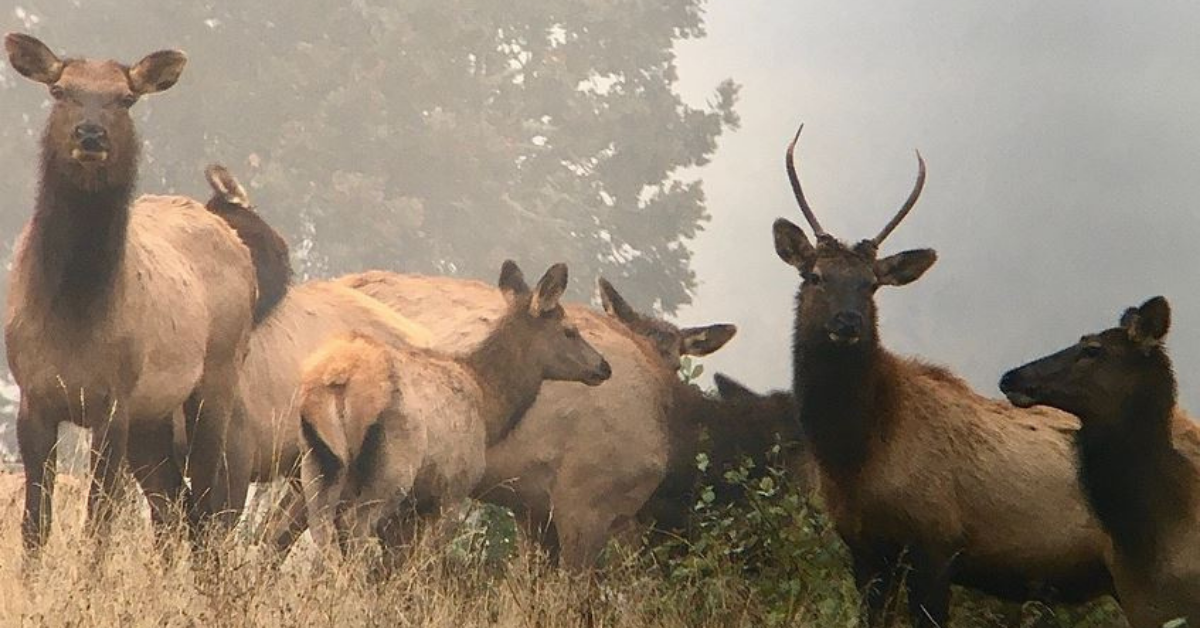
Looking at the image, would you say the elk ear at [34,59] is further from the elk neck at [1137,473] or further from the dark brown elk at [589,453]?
the elk neck at [1137,473]

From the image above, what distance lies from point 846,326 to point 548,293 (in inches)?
115

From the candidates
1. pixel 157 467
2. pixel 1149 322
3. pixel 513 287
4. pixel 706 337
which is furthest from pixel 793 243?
pixel 706 337

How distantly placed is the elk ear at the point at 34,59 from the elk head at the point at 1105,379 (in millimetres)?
4153

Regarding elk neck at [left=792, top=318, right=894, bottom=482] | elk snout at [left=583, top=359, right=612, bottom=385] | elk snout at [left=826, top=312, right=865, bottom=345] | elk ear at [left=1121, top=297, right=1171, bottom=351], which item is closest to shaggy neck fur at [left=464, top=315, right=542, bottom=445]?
elk snout at [left=583, top=359, right=612, bottom=385]

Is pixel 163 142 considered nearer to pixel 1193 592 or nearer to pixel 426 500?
pixel 426 500

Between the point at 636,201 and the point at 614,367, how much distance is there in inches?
540

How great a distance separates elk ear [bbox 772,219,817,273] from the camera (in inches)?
327

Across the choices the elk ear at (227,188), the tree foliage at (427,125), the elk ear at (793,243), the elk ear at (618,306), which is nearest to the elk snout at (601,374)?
the elk ear at (793,243)

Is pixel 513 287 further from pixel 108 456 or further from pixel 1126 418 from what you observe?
pixel 1126 418

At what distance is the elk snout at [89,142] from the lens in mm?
8039

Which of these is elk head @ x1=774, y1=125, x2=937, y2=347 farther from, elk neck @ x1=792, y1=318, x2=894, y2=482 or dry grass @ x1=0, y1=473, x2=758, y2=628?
dry grass @ x1=0, y1=473, x2=758, y2=628

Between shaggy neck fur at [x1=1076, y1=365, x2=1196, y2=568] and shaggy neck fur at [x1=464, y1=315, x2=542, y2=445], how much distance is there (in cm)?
335

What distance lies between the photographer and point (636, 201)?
24.2m

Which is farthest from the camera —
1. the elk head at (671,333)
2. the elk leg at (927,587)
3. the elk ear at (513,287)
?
the elk head at (671,333)
